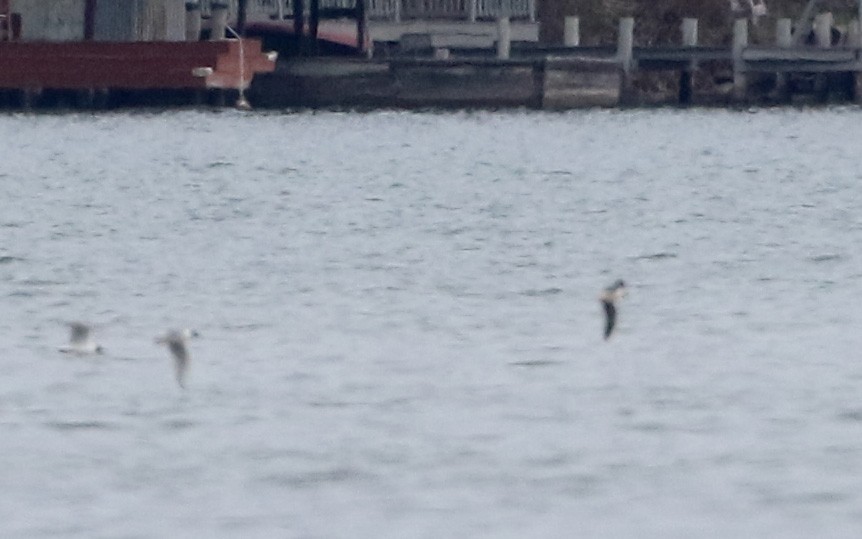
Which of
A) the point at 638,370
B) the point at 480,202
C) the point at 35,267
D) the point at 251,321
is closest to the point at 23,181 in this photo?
the point at 480,202

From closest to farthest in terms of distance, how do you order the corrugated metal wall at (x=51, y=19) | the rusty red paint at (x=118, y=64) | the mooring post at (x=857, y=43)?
the rusty red paint at (x=118, y=64) → the corrugated metal wall at (x=51, y=19) → the mooring post at (x=857, y=43)

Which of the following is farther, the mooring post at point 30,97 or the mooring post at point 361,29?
the mooring post at point 361,29

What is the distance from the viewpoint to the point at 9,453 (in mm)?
16797

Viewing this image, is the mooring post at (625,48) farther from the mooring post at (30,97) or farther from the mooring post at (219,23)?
the mooring post at (30,97)

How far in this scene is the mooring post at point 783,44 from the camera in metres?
67.3

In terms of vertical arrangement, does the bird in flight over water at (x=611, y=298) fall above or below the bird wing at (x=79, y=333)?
above

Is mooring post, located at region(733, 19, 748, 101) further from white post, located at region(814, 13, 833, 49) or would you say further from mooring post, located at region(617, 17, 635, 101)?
mooring post, located at region(617, 17, 635, 101)

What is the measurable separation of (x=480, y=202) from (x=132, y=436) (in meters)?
23.2

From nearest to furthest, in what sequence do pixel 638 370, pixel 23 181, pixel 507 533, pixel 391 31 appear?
pixel 507 533 → pixel 638 370 → pixel 23 181 → pixel 391 31

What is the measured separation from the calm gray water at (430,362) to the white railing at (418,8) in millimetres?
32247

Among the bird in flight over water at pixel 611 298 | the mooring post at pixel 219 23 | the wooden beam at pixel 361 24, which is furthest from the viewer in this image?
the wooden beam at pixel 361 24

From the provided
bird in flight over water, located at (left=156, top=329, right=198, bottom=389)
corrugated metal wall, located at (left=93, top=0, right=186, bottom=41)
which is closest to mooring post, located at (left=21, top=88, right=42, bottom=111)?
corrugated metal wall, located at (left=93, top=0, right=186, bottom=41)

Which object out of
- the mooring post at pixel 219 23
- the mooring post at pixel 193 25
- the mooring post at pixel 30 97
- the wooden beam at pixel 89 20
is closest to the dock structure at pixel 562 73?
the mooring post at pixel 219 23

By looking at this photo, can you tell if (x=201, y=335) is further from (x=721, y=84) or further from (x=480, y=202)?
(x=721, y=84)
